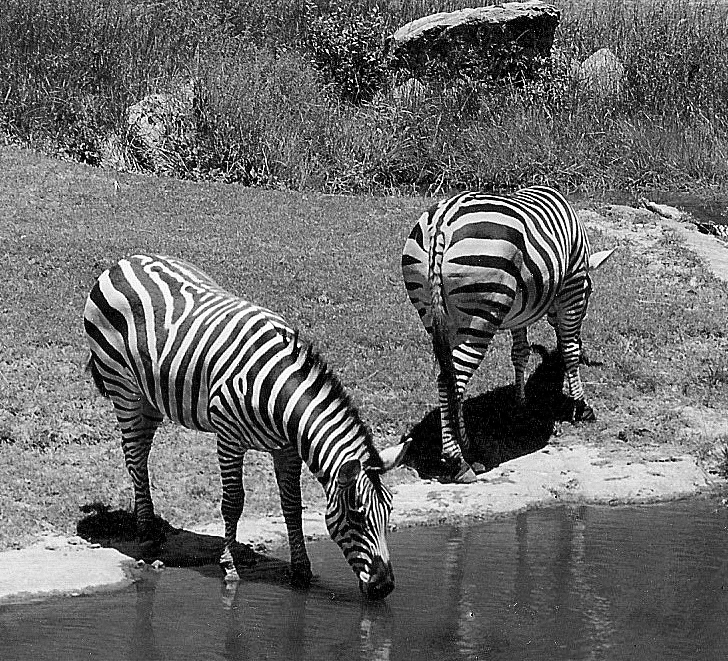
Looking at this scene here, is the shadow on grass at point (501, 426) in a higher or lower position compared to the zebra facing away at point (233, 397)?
lower

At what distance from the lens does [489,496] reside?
882 cm

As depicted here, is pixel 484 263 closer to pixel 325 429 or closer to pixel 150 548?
pixel 325 429

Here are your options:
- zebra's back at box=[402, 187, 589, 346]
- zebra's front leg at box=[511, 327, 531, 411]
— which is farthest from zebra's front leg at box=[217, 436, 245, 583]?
zebra's front leg at box=[511, 327, 531, 411]

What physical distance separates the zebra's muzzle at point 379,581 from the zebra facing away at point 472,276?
253 centimetres

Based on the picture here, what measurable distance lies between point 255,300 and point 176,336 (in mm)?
4559

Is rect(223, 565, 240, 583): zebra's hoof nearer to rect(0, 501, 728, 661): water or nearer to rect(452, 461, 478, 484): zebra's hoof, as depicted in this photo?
rect(0, 501, 728, 661): water

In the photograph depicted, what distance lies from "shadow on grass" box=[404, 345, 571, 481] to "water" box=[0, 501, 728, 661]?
4.83ft

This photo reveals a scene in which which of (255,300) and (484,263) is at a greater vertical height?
(484,263)

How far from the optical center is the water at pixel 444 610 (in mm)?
6234

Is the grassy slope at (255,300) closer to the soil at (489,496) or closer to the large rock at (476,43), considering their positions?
the soil at (489,496)

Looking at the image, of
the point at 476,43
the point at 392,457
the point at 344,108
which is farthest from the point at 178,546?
the point at 476,43

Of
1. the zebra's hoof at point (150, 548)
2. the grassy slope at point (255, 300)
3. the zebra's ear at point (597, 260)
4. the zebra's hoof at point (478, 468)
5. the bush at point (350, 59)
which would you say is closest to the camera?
the zebra's hoof at point (150, 548)

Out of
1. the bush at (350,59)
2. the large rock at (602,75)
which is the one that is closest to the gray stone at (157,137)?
the bush at (350,59)

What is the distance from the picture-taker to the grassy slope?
348 inches
